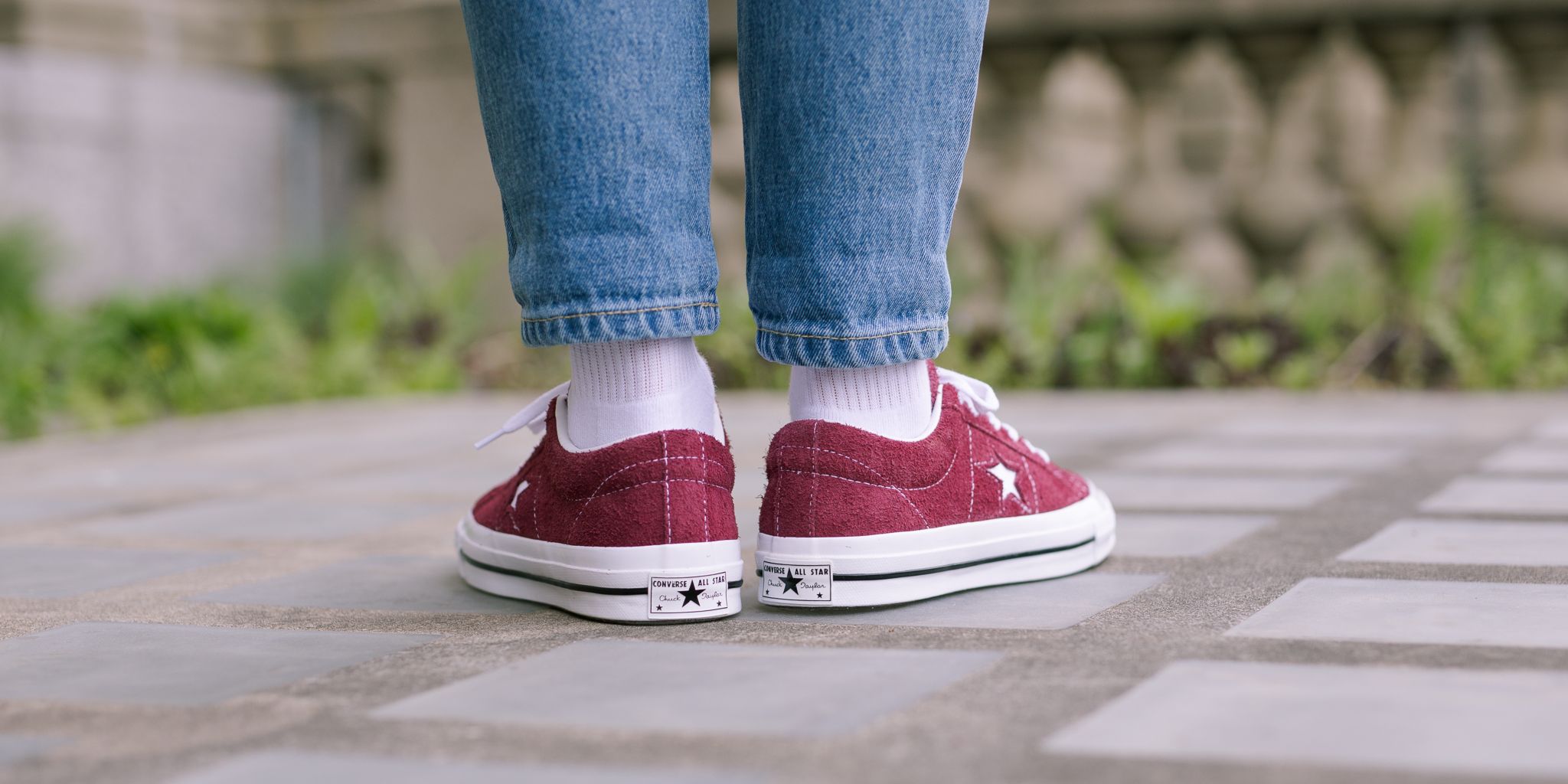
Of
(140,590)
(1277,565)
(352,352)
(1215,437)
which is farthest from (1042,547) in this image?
(352,352)

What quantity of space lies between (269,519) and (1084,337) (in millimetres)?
2219

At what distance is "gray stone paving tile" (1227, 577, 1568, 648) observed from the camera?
1.27 m

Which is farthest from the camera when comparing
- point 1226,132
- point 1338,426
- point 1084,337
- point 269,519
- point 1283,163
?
point 1226,132

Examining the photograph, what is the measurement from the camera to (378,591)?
1.63 meters

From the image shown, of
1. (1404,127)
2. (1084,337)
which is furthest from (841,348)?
(1404,127)

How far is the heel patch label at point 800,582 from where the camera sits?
4.73 feet

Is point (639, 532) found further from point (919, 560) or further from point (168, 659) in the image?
point (168, 659)

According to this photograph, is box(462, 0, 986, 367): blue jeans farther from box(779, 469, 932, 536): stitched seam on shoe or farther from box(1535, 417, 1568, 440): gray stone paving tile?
box(1535, 417, 1568, 440): gray stone paving tile

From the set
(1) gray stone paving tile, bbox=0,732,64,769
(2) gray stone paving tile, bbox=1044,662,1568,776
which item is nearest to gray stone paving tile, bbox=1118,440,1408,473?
(2) gray stone paving tile, bbox=1044,662,1568,776

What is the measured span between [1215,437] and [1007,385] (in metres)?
1.04

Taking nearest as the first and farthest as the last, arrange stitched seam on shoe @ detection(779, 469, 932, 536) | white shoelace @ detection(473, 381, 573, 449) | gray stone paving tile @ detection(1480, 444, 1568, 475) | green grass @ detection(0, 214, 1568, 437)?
stitched seam on shoe @ detection(779, 469, 932, 536) → white shoelace @ detection(473, 381, 573, 449) → gray stone paving tile @ detection(1480, 444, 1568, 475) → green grass @ detection(0, 214, 1568, 437)

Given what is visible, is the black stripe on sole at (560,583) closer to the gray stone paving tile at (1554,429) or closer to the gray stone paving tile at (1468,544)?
the gray stone paving tile at (1468,544)

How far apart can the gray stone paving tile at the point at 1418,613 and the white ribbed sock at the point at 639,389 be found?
1.69ft

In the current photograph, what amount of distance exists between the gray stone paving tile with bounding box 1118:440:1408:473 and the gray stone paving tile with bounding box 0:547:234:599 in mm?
1406
